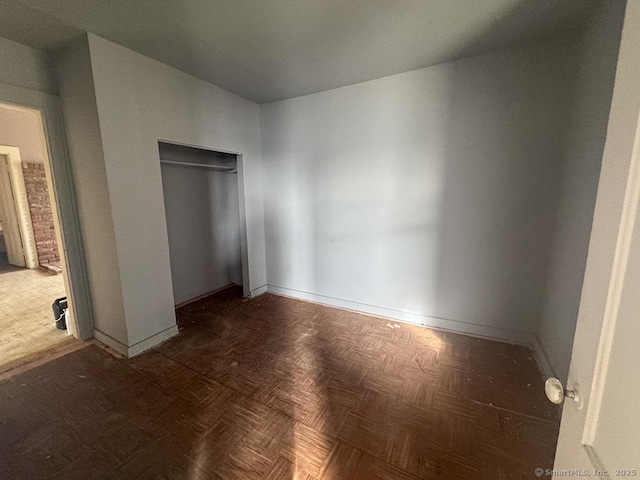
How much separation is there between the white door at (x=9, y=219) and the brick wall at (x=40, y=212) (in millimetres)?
321

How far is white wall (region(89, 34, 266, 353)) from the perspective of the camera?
2143 mm

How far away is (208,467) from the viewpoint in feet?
4.66

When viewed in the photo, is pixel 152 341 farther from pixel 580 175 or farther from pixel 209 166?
pixel 580 175

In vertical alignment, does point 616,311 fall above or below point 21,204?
below

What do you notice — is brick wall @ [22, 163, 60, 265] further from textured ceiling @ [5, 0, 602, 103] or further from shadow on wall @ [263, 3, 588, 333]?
shadow on wall @ [263, 3, 588, 333]

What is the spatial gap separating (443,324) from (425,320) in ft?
0.59

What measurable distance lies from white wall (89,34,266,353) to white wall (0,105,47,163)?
156 inches

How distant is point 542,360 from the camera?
2.17 m

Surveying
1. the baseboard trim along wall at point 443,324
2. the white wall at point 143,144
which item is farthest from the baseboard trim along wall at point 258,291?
the white wall at point 143,144

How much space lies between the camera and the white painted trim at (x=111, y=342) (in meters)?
2.40

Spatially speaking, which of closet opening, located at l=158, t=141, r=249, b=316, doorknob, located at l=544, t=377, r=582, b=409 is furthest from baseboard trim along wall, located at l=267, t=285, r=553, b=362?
doorknob, located at l=544, t=377, r=582, b=409

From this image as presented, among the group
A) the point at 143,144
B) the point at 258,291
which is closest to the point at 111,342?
the point at 258,291

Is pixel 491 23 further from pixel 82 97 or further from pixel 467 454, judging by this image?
pixel 82 97

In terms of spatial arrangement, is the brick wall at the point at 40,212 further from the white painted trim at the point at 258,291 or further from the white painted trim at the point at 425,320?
the white painted trim at the point at 425,320
